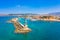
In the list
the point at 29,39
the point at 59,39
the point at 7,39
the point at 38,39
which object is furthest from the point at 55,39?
the point at 7,39

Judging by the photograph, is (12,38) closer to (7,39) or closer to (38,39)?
(7,39)

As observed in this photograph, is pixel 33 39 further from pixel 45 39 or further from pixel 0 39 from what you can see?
pixel 0 39

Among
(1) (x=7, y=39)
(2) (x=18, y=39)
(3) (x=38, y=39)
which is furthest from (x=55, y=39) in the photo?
(1) (x=7, y=39)

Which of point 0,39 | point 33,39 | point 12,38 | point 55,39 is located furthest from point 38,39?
point 0,39

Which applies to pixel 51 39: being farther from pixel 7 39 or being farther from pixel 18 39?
pixel 7 39

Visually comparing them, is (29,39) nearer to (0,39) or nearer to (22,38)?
(22,38)

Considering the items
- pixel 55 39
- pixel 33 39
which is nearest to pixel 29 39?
pixel 33 39
